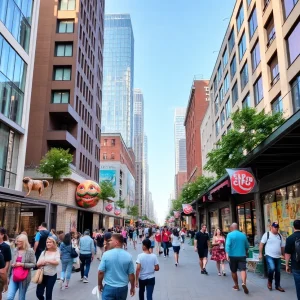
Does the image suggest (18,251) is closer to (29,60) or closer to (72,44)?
(29,60)

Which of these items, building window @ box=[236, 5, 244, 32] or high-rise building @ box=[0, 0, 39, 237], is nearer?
high-rise building @ box=[0, 0, 39, 237]

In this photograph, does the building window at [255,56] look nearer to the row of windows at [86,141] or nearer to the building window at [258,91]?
the building window at [258,91]

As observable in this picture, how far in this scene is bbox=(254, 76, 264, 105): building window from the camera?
27933 mm

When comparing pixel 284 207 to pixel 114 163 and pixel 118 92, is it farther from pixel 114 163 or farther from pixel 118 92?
pixel 118 92

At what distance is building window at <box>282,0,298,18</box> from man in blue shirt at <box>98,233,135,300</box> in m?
21.1

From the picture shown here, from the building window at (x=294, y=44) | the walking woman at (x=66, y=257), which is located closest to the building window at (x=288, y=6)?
the building window at (x=294, y=44)

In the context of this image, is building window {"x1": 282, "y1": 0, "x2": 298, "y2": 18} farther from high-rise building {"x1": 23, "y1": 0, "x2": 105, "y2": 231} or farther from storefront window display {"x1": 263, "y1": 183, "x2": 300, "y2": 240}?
high-rise building {"x1": 23, "y1": 0, "x2": 105, "y2": 231}

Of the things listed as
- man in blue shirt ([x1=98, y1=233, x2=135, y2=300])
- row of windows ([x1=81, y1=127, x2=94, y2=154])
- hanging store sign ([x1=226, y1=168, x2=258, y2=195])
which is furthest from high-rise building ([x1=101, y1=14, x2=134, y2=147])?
man in blue shirt ([x1=98, y1=233, x2=135, y2=300])

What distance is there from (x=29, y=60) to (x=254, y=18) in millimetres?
20145

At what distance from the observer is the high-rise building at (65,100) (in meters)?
A: 32.3

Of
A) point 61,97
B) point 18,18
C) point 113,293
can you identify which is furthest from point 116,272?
point 61,97

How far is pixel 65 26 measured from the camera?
128 ft

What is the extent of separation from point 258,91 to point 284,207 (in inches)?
651

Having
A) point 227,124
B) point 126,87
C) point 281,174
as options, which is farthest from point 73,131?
point 126,87
